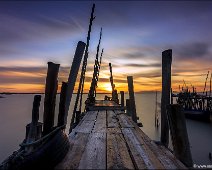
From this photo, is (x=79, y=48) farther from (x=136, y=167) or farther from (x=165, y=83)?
(x=136, y=167)

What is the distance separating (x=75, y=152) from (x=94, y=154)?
1.31 ft

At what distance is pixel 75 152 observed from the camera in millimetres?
4363

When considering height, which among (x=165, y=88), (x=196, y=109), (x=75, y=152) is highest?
(x=165, y=88)

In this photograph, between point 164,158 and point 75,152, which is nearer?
point 164,158

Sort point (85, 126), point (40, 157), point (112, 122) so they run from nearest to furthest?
point (40, 157), point (85, 126), point (112, 122)

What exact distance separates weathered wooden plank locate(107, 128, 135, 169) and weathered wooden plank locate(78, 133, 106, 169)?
11 centimetres

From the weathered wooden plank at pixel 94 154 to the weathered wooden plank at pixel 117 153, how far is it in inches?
4.2

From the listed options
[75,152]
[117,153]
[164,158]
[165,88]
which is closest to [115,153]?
[117,153]

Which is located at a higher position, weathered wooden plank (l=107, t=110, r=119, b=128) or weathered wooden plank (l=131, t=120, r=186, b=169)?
weathered wooden plank (l=107, t=110, r=119, b=128)

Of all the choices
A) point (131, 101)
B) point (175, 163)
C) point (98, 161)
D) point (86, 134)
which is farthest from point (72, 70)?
point (131, 101)

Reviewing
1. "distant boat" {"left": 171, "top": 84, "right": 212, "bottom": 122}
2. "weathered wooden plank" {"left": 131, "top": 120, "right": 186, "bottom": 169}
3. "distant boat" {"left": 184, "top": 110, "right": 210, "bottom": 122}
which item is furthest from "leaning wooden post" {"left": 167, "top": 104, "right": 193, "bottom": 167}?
"distant boat" {"left": 184, "top": 110, "right": 210, "bottom": 122}

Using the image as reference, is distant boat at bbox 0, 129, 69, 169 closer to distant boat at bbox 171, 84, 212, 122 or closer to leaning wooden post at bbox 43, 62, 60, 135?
leaning wooden post at bbox 43, 62, 60, 135

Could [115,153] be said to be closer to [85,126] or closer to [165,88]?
[165,88]

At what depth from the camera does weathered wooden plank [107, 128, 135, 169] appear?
A: 11.9ft
